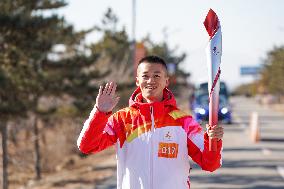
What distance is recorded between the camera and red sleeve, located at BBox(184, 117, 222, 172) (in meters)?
3.57

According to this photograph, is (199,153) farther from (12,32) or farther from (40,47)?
(40,47)

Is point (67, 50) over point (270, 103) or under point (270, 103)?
over

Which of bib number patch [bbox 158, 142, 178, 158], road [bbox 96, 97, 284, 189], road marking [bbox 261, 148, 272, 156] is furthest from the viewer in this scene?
road marking [bbox 261, 148, 272, 156]

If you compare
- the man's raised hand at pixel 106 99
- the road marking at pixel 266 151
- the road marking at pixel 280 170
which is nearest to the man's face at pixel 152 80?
the man's raised hand at pixel 106 99

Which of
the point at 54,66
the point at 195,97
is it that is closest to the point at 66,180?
the point at 54,66

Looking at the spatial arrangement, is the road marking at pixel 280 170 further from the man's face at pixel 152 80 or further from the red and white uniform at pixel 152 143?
the man's face at pixel 152 80

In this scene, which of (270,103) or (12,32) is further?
(270,103)

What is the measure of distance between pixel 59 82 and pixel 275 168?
8742mm

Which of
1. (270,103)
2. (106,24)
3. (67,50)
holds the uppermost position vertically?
(106,24)

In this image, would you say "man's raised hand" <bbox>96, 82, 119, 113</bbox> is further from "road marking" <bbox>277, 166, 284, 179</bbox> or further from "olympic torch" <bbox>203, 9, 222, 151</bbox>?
"road marking" <bbox>277, 166, 284, 179</bbox>

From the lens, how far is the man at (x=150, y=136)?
3.53m

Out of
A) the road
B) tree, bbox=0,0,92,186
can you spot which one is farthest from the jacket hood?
tree, bbox=0,0,92,186

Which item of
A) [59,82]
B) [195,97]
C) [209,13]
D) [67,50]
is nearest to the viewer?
[209,13]

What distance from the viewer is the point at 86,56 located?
20.7 meters
